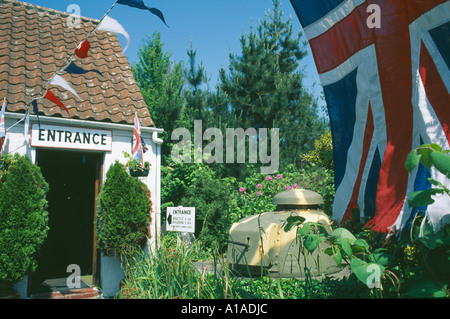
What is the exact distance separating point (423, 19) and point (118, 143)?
5.76 metres

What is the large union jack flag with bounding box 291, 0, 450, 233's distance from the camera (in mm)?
2076

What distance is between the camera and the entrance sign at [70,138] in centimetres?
614

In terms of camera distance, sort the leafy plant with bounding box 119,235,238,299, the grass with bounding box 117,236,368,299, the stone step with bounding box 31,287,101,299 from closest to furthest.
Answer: the grass with bounding box 117,236,368,299, the leafy plant with bounding box 119,235,238,299, the stone step with bounding box 31,287,101,299

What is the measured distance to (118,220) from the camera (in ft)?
20.4

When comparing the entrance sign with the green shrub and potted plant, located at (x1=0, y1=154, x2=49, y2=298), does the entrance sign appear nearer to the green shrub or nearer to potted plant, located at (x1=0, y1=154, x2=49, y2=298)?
potted plant, located at (x1=0, y1=154, x2=49, y2=298)

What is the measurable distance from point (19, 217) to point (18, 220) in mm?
44

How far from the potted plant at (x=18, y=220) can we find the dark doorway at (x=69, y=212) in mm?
3655

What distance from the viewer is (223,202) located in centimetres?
939

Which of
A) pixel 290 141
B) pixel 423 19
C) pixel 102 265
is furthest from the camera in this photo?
pixel 290 141

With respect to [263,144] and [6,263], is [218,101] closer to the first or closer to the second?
[263,144]

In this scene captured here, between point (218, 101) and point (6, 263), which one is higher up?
point (218, 101)

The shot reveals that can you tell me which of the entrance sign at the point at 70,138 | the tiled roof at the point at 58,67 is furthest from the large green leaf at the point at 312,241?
the tiled roof at the point at 58,67

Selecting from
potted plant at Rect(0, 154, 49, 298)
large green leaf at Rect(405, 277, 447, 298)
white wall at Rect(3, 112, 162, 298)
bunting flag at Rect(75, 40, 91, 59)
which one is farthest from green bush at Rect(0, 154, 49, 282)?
large green leaf at Rect(405, 277, 447, 298)

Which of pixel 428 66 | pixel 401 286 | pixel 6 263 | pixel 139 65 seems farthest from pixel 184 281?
pixel 139 65
